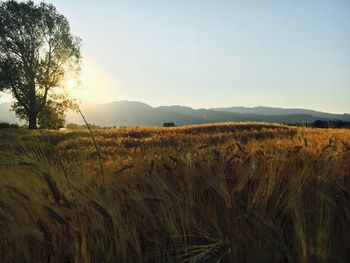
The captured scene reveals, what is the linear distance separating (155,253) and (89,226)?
0.47 metres

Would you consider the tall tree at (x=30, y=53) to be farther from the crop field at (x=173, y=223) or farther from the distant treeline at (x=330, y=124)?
the crop field at (x=173, y=223)

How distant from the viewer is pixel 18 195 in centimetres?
233

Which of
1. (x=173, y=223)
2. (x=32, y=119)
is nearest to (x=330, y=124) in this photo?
(x=173, y=223)

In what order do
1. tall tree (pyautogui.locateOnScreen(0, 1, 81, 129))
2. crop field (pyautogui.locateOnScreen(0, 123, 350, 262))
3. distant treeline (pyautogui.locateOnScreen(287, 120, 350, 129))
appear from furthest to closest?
tall tree (pyautogui.locateOnScreen(0, 1, 81, 129)) < distant treeline (pyautogui.locateOnScreen(287, 120, 350, 129)) < crop field (pyautogui.locateOnScreen(0, 123, 350, 262))

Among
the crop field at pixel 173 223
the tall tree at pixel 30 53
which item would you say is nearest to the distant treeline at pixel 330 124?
the crop field at pixel 173 223

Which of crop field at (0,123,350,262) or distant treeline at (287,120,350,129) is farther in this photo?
distant treeline at (287,120,350,129)

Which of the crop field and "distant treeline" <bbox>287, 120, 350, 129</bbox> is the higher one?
"distant treeline" <bbox>287, 120, 350, 129</bbox>

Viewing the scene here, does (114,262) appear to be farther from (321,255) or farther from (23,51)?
(23,51)

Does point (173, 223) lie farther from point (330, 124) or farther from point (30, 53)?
point (30, 53)

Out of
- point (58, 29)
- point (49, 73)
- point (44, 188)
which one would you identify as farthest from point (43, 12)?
point (44, 188)

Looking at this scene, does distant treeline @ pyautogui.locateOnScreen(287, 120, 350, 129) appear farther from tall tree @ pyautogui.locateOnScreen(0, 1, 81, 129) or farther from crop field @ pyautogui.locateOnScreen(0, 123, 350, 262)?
tall tree @ pyautogui.locateOnScreen(0, 1, 81, 129)

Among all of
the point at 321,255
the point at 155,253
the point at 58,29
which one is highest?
the point at 58,29

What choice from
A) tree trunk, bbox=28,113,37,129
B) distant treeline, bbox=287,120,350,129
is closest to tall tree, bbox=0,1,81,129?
tree trunk, bbox=28,113,37,129

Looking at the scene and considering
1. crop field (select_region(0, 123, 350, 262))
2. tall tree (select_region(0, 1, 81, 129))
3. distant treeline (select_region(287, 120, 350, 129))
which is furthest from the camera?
tall tree (select_region(0, 1, 81, 129))
